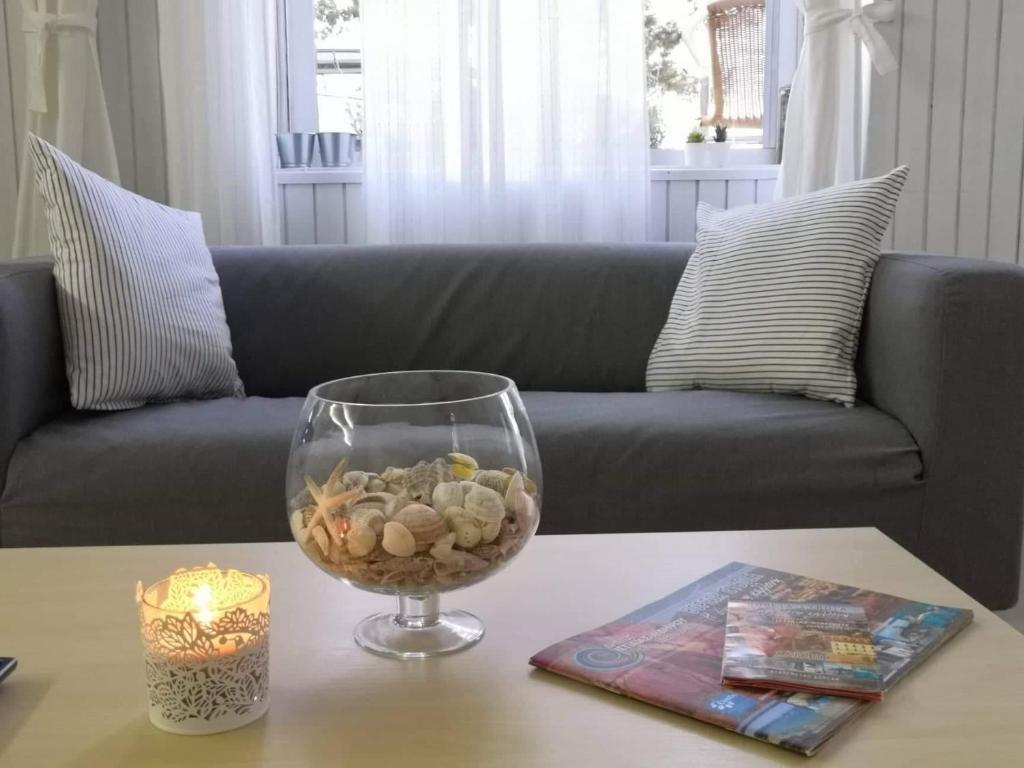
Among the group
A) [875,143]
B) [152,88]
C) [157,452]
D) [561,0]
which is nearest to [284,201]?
[152,88]

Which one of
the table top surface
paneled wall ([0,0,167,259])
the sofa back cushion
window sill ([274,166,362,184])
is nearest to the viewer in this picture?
the table top surface

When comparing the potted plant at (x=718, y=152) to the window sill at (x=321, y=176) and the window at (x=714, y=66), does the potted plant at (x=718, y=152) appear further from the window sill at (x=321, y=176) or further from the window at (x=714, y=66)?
the window sill at (x=321, y=176)

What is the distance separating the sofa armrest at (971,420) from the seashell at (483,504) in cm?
114

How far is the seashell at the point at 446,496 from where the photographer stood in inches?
31.5

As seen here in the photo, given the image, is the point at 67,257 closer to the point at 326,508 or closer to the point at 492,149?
the point at 492,149

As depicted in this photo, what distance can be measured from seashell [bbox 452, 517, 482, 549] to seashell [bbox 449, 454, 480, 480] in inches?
1.4

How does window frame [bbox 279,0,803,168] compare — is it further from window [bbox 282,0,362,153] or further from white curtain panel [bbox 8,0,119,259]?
Answer: white curtain panel [bbox 8,0,119,259]

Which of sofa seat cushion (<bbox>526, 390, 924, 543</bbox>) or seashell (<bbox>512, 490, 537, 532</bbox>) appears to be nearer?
seashell (<bbox>512, 490, 537, 532</bbox>)

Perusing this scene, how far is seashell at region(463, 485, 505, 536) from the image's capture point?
806 mm

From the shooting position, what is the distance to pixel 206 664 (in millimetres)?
734

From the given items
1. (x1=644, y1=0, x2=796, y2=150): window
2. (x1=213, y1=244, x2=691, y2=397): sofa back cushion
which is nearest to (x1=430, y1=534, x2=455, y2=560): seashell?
(x1=213, y1=244, x2=691, y2=397): sofa back cushion

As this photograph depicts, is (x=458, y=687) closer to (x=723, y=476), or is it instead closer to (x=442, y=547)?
(x=442, y=547)

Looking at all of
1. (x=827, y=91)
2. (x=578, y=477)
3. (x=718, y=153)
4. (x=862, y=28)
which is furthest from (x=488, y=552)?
(x=718, y=153)

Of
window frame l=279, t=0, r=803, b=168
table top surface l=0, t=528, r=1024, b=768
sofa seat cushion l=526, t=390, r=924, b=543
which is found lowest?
sofa seat cushion l=526, t=390, r=924, b=543
